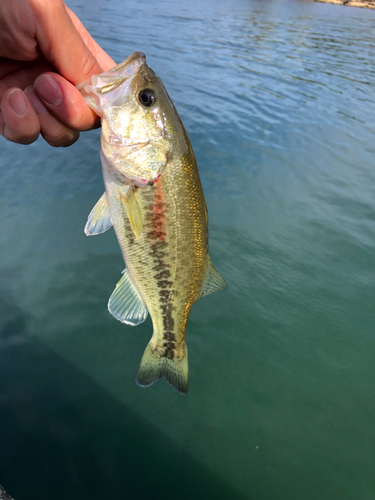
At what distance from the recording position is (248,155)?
30.2 feet

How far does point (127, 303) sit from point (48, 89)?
5.26 ft

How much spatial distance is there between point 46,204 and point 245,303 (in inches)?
177

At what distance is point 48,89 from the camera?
87.6 inches

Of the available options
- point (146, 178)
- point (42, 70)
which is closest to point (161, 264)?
point (146, 178)

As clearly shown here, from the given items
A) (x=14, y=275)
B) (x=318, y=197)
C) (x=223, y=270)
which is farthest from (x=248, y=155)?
(x=14, y=275)

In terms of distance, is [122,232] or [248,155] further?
[248,155]

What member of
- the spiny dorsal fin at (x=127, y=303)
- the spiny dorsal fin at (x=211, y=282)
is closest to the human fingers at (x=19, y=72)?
the spiny dorsal fin at (x=127, y=303)

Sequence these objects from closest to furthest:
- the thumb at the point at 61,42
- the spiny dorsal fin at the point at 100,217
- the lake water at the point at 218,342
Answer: the thumb at the point at 61,42
the spiny dorsal fin at the point at 100,217
the lake water at the point at 218,342

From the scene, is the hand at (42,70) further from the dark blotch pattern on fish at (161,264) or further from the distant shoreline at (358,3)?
the distant shoreline at (358,3)

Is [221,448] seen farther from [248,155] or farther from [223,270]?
[248,155]

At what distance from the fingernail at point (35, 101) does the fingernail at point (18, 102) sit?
0.53ft

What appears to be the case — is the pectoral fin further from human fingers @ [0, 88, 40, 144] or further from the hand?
human fingers @ [0, 88, 40, 144]

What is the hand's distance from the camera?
2.06 m

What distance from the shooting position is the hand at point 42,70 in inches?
81.2
